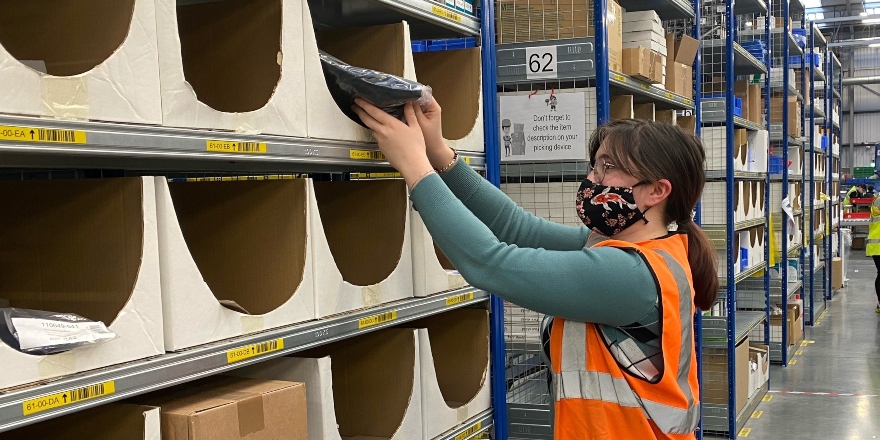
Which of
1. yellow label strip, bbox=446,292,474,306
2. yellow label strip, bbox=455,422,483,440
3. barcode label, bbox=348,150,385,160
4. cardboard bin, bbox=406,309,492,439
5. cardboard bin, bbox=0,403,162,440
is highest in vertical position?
barcode label, bbox=348,150,385,160

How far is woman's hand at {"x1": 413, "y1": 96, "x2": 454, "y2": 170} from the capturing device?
2.16 meters

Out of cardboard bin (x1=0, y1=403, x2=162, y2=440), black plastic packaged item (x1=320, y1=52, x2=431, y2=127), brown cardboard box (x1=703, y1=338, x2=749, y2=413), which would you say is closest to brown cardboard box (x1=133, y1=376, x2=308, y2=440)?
cardboard bin (x1=0, y1=403, x2=162, y2=440)

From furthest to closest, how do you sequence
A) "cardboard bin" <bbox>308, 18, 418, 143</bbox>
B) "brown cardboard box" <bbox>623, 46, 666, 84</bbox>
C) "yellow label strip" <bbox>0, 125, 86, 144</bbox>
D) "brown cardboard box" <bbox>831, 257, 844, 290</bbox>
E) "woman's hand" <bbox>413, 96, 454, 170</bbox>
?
"brown cardboard box" <bbox>831, 257, 844, 290</bbox>, "brown cardboard box" <bbox>623, 46, 666, 84</bbox>, "woman's hand" <bbox>413, 96, 454, 170</bbox>, "cardboard bin" <bbox>308, 18, 418, 143</bbox>, "yellow label strip" <bbox>0, 125, 86, 144</bbox>

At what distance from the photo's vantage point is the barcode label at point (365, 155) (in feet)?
6.83

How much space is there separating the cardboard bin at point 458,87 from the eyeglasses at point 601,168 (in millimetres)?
565

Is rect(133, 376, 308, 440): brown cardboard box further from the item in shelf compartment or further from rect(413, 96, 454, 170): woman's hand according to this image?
rect(413, 96, 454, 170): woman's hand

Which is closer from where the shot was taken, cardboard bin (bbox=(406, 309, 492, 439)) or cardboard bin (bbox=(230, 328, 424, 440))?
cardboard bin (bbox=(230, 328, 424, 440))

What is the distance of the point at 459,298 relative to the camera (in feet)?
8.41

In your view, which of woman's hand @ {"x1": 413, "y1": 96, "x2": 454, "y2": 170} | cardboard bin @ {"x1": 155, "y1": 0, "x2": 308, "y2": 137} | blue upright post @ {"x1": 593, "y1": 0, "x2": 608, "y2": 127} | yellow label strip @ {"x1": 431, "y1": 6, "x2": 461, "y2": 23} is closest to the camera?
cardboard bin @ {"x1": 155, "y1": 0, "x2": 308, "y2": 137}

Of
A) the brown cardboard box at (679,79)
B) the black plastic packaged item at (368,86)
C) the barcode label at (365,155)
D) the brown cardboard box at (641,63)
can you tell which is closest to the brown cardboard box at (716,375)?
the brown cardboard box at (679,79)

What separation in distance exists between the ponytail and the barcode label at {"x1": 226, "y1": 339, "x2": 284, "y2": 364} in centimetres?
108

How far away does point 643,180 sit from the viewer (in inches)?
80.5

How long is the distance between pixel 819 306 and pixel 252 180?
37.5 feet

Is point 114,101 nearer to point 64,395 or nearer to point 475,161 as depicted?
point 64,395
